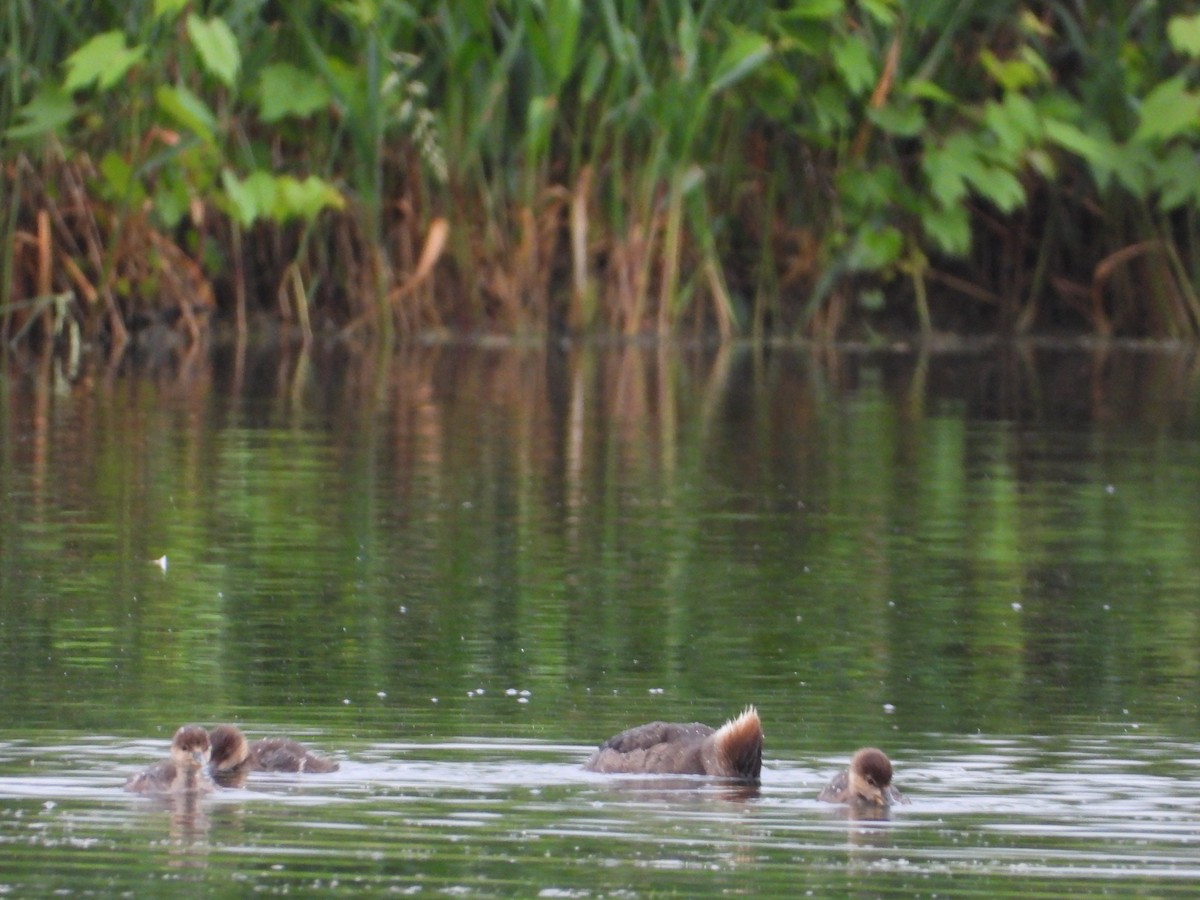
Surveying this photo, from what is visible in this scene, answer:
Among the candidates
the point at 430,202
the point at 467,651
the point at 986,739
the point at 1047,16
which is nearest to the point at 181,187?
the point at 430,202

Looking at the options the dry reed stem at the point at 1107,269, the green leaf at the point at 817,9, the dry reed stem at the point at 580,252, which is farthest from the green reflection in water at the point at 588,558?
the dry reed stem at the point at 1107,269

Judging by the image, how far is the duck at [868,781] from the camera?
588cm

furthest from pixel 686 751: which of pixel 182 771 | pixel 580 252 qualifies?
pixel 580 252

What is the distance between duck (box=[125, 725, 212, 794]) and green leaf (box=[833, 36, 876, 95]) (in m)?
15.6

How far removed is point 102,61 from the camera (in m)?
17.6

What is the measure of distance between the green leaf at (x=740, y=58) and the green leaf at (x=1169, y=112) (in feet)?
10.8

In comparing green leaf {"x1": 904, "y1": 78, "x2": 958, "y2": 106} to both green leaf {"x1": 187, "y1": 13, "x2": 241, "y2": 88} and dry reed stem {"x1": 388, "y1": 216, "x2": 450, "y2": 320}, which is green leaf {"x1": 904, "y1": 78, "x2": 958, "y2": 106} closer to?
dry reed stem {"x1": 388, "y1": 216, "x2": 450, "y2": 320}

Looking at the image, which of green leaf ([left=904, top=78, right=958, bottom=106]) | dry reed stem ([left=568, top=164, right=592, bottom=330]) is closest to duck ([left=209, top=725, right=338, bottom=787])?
dry reed stem ([left=568, top=164, right=592, bottom=330])

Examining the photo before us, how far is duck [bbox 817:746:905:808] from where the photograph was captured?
19.3ft

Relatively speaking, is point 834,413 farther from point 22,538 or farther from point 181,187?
point 22,538

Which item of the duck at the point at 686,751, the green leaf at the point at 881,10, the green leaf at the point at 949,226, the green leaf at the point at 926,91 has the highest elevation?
the green leaf at the point at 881,10

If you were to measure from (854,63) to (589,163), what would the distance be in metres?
2.10

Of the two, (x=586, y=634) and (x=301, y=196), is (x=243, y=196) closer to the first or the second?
(x=301, y=196)

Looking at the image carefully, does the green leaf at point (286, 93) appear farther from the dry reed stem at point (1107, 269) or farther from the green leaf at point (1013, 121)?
the dry reed stem at point (1107, 269)
